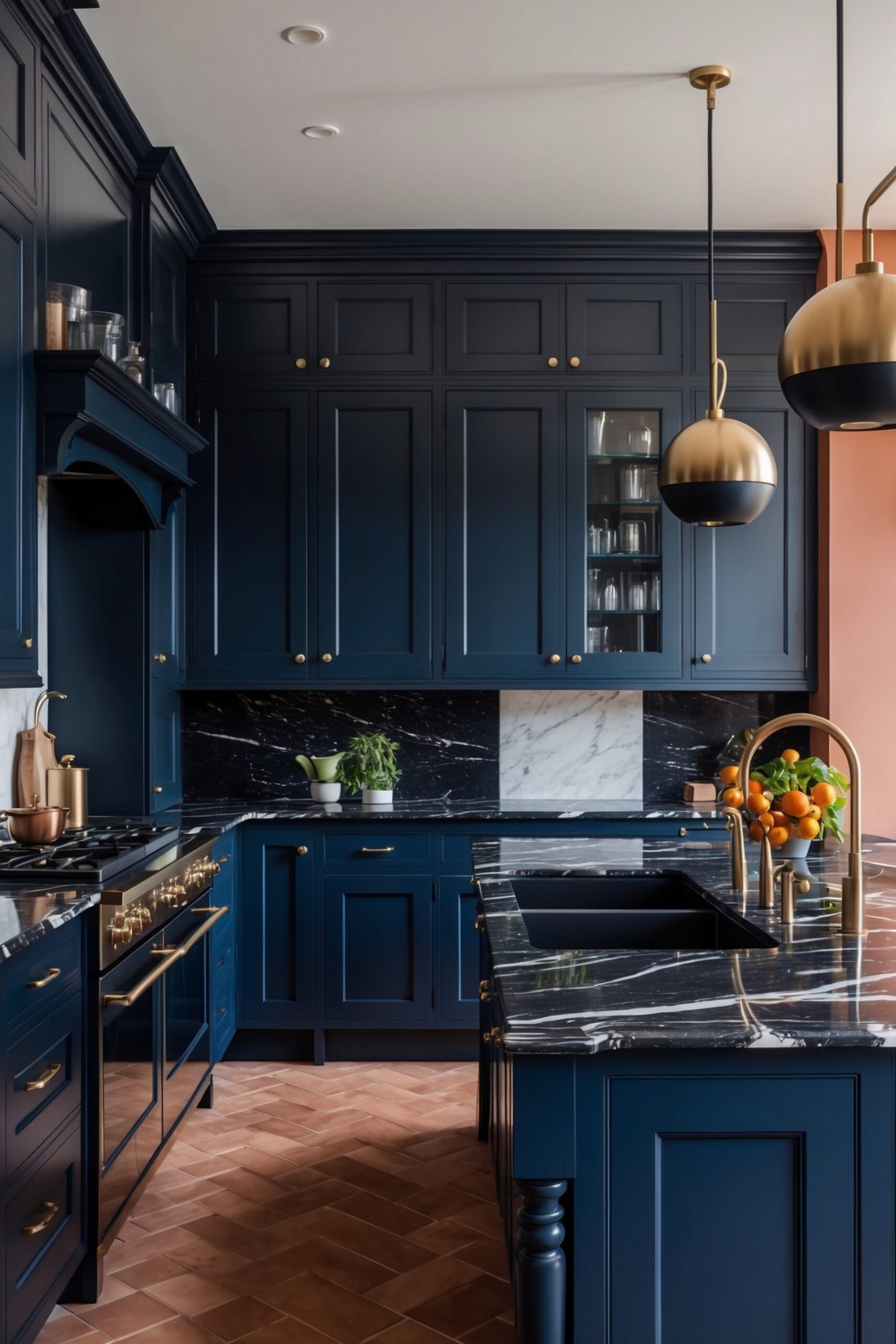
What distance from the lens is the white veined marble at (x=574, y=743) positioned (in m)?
4.85

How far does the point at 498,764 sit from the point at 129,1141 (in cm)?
243

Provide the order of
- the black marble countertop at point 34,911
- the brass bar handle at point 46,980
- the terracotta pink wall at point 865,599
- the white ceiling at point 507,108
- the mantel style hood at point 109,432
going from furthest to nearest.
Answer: the terracotta pink wall at point 865,599 < the white ceiling at point 507,108 < the mantel style hood at point 109,432 < the brass bar handle at point 46,980 < the black marble countertop at point 34,911

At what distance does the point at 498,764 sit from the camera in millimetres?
4844

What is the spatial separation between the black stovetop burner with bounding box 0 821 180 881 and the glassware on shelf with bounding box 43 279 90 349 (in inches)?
50.5

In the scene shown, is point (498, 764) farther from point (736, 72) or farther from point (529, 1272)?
point (529, 1272)

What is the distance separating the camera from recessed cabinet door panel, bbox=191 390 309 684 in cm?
448

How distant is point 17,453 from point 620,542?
244 centimetres

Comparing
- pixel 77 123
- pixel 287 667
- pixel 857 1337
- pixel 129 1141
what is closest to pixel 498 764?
pixel 287 667

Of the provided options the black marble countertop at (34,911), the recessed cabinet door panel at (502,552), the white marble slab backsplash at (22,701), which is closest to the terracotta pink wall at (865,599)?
the recessed cabinet door panel at (502,552)

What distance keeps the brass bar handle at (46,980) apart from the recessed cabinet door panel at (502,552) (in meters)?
2.40

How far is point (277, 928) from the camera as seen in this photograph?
4.24 meters

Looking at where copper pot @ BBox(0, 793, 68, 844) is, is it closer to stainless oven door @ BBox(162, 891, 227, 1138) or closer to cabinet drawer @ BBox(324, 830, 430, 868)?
stainless oven door @ BBox(162, 891, 227, 1138)

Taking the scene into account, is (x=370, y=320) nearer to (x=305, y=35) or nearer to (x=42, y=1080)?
(x=305, y=35)

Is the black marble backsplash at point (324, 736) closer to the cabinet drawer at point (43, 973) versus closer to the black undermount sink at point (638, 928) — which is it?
the black undermount sink at point (638, 928)
